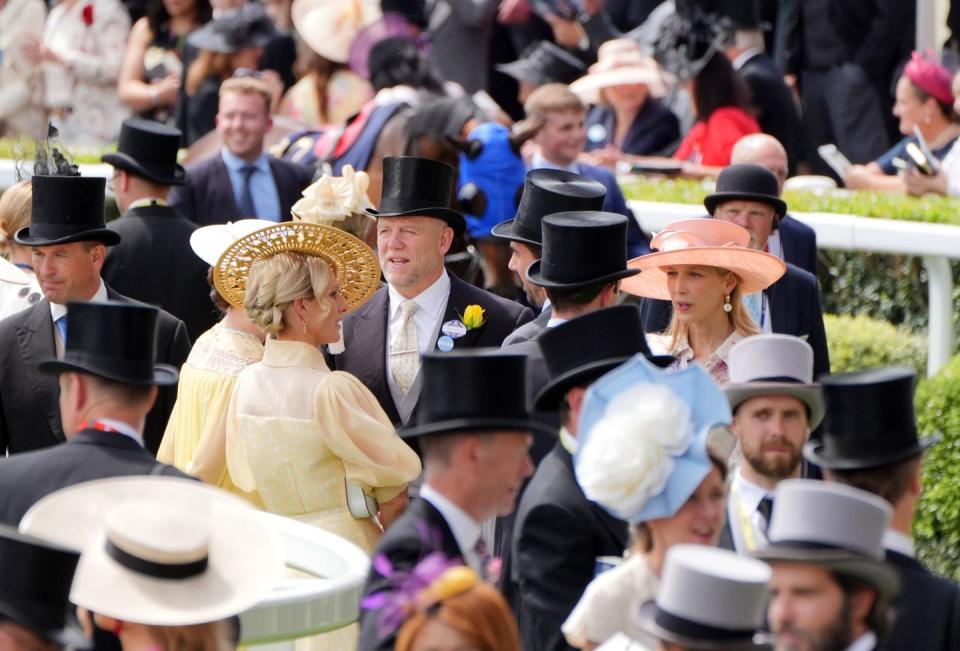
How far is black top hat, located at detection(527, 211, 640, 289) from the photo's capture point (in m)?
6.55

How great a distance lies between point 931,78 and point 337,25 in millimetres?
3944

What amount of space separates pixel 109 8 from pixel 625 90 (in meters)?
4.16

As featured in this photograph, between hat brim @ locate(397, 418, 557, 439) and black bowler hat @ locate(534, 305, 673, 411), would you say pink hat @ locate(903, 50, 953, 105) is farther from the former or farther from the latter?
hat brim @ locate(397, 418, 557, 439)

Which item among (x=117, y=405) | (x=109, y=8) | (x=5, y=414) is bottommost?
(x=5, y=414)

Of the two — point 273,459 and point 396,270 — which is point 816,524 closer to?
point 273,459

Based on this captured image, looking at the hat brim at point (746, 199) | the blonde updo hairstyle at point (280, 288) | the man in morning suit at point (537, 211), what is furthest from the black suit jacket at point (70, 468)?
the hat brim at point (746, 199)

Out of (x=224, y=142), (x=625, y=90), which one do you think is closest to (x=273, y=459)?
(x=224, y=142)

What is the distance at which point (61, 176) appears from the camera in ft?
25.1

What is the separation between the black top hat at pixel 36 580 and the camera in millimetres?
4293

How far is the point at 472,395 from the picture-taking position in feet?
16.3

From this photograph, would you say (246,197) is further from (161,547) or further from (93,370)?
(161,547)

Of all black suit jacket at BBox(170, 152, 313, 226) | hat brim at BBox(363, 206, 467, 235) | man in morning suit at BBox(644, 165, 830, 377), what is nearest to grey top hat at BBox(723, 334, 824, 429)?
man in morning suit at BBox(644, 165, 830, 377)

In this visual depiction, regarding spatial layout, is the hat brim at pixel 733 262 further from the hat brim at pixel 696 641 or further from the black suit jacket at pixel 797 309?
the hat brim at pixel 696 641

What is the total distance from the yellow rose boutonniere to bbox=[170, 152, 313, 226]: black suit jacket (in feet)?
9.36
